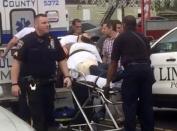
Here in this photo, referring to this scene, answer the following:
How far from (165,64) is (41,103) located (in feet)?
8.48

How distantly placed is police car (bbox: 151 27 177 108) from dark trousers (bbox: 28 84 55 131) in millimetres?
2332

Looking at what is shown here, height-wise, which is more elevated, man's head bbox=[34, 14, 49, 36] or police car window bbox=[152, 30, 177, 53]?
man's head bbox=[34, 14, 49, 36]

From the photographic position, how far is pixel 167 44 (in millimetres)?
9664

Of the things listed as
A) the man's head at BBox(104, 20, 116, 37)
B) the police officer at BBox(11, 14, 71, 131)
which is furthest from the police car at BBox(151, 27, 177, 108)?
the police officer at BBox(11, 14, 71, 131)

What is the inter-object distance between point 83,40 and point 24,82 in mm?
2067

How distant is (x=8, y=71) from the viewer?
387 inches

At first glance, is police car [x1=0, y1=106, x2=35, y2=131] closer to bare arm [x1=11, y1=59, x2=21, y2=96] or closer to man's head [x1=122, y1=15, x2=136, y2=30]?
bare arm [x1=11, y1=59, x2=21, y2=96]

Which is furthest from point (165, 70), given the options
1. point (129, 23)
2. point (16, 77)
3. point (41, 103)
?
point (16, 77)

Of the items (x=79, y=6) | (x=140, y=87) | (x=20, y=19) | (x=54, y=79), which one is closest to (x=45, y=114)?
(x=54, y=79)

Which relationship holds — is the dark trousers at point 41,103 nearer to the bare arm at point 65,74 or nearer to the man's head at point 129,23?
the bare arm at point 65,74

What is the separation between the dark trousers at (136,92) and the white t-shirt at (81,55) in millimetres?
806

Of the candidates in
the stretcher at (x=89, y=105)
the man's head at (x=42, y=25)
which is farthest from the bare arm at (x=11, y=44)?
the man's head at (x=42, y=25)

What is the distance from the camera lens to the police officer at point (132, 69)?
8055 millimetres

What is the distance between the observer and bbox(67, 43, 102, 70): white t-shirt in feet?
28.4
